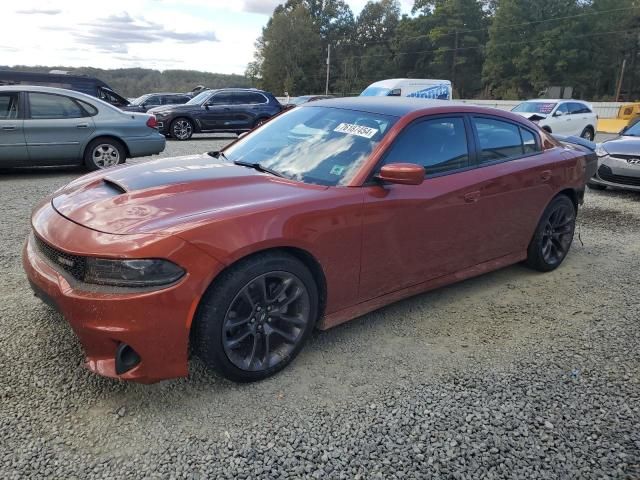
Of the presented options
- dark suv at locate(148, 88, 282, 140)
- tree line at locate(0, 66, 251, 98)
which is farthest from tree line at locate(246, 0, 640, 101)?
dark suv at locate(148, 88, 282, 140)

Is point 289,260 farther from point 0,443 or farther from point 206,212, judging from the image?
point 0,443

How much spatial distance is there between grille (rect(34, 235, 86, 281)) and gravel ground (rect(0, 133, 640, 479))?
65 centimetres

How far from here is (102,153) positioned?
855 cm

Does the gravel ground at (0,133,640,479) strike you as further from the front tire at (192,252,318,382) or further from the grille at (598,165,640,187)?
the grille at (598,165,640,187)

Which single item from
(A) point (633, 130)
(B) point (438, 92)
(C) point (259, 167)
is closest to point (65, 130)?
(C) point (259, 167)

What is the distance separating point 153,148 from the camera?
29.7 ft

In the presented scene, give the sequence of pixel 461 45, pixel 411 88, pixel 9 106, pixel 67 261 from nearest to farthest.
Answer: pixel 67 261, pixel 9 106, pixel 411 88, pixel 461 45

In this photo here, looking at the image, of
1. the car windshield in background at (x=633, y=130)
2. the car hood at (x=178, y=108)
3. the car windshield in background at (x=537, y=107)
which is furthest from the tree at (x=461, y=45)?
the car windshield in background at (x=633, y=130)

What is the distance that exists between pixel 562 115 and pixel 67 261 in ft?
52.4

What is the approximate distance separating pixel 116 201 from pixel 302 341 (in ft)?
4.27

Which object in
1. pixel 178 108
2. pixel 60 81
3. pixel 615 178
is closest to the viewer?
pixel 615 178

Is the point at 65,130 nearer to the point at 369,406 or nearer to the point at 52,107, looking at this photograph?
the point at 52,107

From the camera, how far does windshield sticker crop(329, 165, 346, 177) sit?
316 cm

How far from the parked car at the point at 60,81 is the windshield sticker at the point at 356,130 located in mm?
11605
